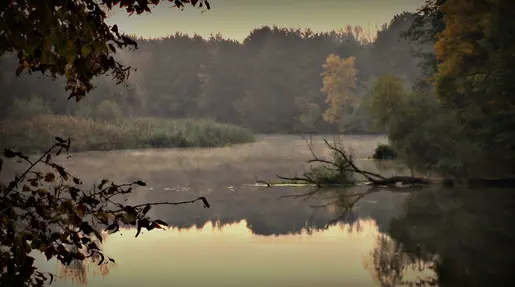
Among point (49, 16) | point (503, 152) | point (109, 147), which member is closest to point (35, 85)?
point (109, 147)

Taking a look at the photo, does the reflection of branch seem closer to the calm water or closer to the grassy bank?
the calm water

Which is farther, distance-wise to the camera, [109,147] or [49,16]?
[109,147]

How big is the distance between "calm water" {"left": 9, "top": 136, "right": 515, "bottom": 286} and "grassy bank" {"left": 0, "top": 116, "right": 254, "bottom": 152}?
1759cm

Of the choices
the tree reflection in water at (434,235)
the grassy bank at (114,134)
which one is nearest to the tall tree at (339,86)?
the grassy bank at (114,134)

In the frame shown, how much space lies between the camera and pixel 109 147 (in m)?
38.4

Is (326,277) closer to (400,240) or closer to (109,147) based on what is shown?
(400,240)

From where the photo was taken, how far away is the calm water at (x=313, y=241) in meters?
8.61

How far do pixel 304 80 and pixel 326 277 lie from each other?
6413 cm

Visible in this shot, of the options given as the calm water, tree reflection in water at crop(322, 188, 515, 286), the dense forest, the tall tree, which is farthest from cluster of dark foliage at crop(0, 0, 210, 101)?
the tall tree

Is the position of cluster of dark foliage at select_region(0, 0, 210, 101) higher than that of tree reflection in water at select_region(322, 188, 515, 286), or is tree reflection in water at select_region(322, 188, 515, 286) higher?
cluster of dark foliage at select_region(0, 0, 210, 101)

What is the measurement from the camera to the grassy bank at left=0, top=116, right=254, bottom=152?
35844 millimetres

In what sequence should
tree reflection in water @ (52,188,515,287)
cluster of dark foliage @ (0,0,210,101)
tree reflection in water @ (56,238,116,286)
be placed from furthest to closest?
tree reflection in water @ (52,188,515,287) → tree reflection in water @ (56,238,116,286) → cluster of dark foliage @ (0,0,210,101)

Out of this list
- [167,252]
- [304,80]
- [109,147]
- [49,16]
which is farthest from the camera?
[304,80]

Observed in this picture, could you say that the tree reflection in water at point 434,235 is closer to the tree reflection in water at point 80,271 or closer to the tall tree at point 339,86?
the tree reflection in water at point 80,271
